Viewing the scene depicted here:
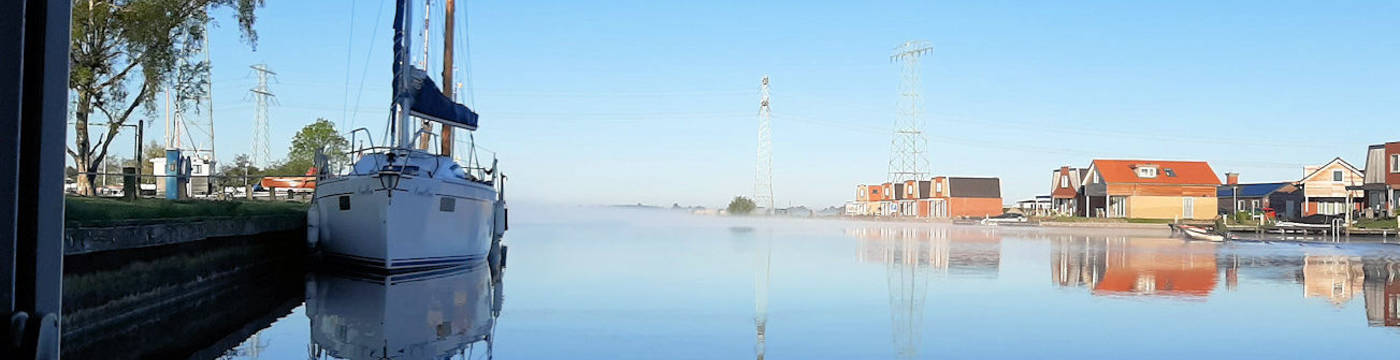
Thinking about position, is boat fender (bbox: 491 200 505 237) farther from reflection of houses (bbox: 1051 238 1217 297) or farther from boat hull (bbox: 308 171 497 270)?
reflection of houses (bbox: 1051 238 1217 297)

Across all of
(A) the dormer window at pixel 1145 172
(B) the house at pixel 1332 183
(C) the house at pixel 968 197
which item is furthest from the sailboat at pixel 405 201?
(C) the house at pixel 968 197

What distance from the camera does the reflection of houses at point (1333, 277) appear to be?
17844 millimetres

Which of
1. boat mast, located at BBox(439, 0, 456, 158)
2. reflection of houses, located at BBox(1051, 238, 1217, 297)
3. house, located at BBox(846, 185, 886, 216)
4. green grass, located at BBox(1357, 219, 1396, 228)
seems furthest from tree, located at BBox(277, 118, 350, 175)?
house, located at BBox(846, 185, 886, 216)

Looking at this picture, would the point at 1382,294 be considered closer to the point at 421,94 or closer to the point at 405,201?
the point at 405,201

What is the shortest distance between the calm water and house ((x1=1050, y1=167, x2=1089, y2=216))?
56.7m

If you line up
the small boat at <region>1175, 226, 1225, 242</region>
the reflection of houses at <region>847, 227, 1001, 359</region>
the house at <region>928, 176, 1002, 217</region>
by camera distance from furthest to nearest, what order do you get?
the house at <region>928, 176, 1002, 217</region> < the small boat at <region>1175, 226, 1225, 242</region> < the reflection of houses at <region>847, 227, 1001, 359</region>

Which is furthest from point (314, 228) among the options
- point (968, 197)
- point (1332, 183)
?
point (968, 197)

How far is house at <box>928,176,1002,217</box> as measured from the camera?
9281 centimetres

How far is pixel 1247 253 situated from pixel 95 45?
3303 centimetres

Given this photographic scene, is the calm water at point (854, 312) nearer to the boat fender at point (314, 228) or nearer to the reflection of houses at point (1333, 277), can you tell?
the reflection of houses at point (1333, 277)

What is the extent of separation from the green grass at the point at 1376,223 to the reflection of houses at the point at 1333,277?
22.8 metres

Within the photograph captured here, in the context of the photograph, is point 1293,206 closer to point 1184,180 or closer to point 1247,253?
point 1184,180

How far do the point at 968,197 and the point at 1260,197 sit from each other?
2308cm

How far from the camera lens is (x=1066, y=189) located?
8288 cm
